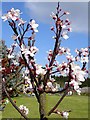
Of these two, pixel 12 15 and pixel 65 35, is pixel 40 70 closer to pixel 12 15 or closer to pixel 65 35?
pixel 65 35

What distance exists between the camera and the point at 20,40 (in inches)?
79.4

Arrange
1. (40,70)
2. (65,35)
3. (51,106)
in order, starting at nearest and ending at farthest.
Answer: (40,70)
(65,35)
(51,106)

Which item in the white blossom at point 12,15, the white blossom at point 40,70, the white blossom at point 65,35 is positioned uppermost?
the white blossom at point 12,15

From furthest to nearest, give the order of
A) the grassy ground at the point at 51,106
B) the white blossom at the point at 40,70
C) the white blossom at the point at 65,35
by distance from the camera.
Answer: the grassy ground at the point at 51,106 → the white blossom at the point at 65,35 → the white blossom at the point at 40,70

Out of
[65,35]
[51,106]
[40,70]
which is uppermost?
[65,35]

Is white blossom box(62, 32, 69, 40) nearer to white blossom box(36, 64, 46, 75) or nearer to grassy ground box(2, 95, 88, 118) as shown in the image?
white blossom box(36, 64, 46, 75)

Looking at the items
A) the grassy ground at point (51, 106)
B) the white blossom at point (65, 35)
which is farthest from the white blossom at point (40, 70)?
the grassy ground at point (51, 106)

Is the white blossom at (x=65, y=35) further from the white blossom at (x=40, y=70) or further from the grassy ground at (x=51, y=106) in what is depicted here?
the grassy ground at (x=51, y=106)

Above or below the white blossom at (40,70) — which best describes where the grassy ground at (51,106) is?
below

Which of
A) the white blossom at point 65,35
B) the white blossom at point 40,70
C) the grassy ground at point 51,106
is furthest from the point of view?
the grassy ground at point 51,106

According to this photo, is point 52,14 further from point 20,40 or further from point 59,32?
point 20,40

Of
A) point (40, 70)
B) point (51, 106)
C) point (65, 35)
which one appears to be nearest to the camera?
point (40, 70)

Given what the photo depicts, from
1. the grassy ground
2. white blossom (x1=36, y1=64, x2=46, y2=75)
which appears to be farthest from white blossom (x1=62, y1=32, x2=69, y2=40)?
the grassy ground

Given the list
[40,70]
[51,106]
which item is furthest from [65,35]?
[51,106]
